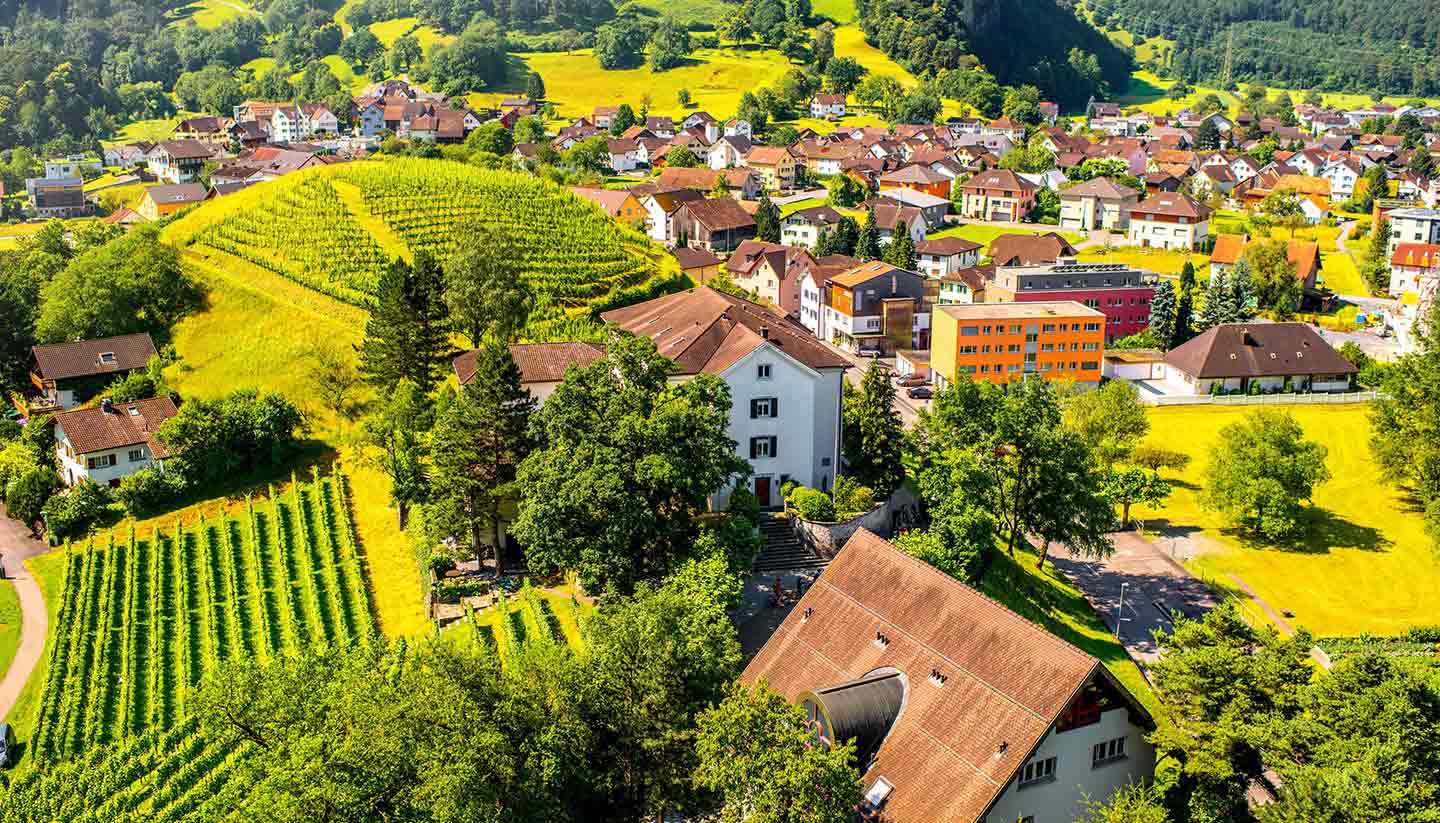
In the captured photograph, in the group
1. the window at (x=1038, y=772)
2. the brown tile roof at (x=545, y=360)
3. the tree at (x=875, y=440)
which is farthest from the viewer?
the brown tile roof at (x=545, y=360)

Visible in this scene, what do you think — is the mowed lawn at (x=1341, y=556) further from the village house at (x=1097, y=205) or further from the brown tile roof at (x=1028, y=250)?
the village house at (x=1097, y=205)

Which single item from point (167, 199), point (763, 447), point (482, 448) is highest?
Result: point (482, 448)

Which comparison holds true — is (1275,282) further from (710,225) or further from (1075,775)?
(1075,775)

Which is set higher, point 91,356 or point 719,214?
Answer: point 91,356

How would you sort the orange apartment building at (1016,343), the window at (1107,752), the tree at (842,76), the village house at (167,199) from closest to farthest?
the window at (1107,752) → the orange apartment building at (1016,343) → the village house at (167,199) → the tree at (842,76)

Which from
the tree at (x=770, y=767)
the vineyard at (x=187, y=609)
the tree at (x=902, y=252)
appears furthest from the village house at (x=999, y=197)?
the tree at (x=770, y=767)

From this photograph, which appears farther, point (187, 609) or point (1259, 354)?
point (1259, 354)

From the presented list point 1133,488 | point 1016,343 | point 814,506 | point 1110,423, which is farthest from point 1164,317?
point 814,506
